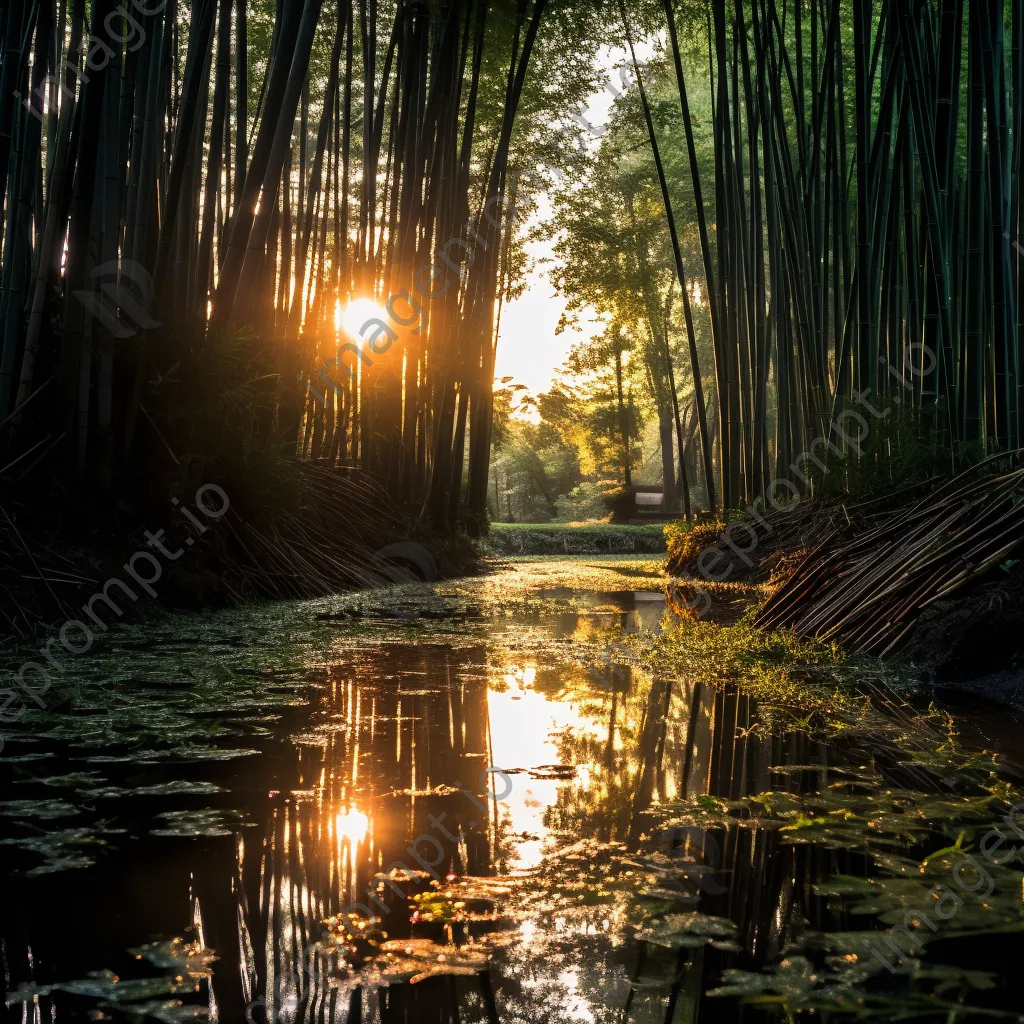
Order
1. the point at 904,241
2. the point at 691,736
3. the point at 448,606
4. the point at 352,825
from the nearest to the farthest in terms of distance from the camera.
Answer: the point at 352,825, the point at 691,736, the point at 904,241, the point at 448,606

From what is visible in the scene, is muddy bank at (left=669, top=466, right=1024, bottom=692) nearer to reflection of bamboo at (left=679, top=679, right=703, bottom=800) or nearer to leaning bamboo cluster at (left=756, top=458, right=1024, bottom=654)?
leaning bamboo cluster at (left=756, top=458, right=1024, bottom=654)

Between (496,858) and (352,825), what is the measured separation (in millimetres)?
228

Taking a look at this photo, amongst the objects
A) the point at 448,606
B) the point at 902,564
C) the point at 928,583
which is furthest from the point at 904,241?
the point at 448,606

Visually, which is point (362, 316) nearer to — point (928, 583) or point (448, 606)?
point (448, 606)

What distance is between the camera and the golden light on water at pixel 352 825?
1284 mm

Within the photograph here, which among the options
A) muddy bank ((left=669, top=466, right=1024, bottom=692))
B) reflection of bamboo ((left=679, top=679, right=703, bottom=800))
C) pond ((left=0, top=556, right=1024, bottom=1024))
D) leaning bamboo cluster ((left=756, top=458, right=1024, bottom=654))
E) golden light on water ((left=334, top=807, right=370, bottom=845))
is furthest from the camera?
leaning bamboo cluster ((left=756, top=458, right=1024, bottom=654))

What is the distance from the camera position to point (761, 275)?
281 inches

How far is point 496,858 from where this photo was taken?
122 cm

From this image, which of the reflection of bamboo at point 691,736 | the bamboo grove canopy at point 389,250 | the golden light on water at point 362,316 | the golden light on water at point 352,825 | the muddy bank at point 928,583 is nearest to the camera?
the golden light on water at point 352,825

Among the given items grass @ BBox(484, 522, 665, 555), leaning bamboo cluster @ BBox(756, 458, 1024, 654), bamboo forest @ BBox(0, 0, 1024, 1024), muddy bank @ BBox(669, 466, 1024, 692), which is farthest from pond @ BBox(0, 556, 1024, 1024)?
grass @ BBox(484, 522, 665, 555)

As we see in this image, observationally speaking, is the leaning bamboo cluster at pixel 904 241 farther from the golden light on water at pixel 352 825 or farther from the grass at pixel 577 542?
the grass at pixel 577 542

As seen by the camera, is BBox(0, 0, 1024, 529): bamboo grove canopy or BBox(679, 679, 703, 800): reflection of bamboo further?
BBox(0, 0, 1024, 529): bamboo grove canopy

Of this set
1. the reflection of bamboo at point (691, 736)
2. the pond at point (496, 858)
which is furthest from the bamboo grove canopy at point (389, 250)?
the pond at point (496, 858)

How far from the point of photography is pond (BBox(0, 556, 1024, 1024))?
34.4 inches
